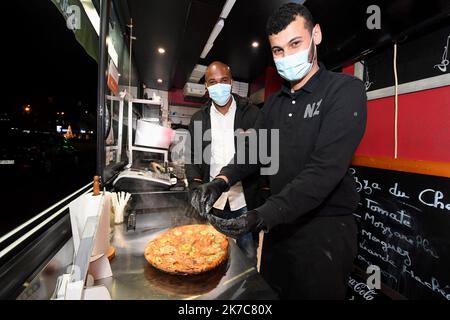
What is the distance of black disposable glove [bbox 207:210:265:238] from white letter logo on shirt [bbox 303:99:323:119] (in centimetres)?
57

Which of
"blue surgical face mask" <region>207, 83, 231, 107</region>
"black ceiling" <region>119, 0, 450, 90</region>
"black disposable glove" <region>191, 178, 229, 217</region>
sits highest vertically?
"black ceiling" <region>119, 0, 450, 90</region>

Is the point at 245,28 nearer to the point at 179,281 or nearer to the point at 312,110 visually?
the point at 312,110

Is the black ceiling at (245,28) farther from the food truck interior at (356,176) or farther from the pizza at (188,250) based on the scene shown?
the pizza at (188,250)

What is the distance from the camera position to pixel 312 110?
1041 millimetres

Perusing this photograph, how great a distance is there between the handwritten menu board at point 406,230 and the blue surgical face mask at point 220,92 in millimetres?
1393

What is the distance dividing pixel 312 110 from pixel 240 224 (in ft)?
2.20

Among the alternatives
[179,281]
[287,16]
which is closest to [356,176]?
[287,16]

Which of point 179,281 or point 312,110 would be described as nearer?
point 179,281

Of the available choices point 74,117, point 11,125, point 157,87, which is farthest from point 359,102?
point 157,87

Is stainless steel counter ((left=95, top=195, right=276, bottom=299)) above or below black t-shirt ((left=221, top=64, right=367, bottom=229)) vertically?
below

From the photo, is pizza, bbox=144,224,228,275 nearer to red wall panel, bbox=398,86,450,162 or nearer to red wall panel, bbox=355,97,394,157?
red wall panel, bbox=398,86,450,162

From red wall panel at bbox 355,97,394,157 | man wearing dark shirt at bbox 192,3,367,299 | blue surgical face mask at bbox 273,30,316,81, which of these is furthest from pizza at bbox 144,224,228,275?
red wall panel at bbox 355,97,394,157

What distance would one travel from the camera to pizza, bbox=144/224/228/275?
0.77 metres
